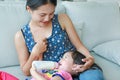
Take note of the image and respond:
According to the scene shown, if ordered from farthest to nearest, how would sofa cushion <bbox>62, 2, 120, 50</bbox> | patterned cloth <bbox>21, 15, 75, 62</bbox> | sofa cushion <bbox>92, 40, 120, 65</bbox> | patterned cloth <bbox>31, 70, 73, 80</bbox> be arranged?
1. sofa cushion <bbox>62, 2, 120, 50</bbox>
2. sofa cushion <bbox>92, 40, 120, 65</bbox>
3. patterned cloth <bbox>21, 15, 75, 62</bbox>
4. patterned cloth <bbox>31, 70, 73, 80</bbox>

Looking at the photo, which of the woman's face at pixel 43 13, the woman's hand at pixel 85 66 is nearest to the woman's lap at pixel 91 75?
the woman's hand at pixel 85 66

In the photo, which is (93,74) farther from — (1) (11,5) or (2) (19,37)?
(1) (11,5)

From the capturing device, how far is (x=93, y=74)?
4.46 ft

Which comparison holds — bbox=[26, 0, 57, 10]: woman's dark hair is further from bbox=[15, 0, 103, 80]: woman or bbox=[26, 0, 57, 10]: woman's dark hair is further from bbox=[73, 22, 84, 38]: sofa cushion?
bbox=[73, 22, 84, 38]: sofa cushion

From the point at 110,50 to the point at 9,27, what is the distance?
0.84 meters

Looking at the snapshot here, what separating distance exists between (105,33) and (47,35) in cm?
71

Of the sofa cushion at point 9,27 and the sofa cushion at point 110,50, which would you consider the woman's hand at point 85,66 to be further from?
the sofa cushion at point 9,27

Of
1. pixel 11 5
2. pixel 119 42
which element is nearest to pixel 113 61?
pixel 119 42

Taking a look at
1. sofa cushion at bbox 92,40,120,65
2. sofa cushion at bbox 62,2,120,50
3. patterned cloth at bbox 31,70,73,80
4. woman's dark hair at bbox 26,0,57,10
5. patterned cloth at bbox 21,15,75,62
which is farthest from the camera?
sofa cushion at bbox 62,2,120,50

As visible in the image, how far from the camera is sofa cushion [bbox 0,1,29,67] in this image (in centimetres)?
166

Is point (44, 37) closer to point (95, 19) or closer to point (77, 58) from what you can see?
point (77, 58)

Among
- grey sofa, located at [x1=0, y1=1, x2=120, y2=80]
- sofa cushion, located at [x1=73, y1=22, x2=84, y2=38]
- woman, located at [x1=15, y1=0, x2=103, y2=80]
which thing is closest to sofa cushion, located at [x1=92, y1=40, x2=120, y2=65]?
grey sofa, located at [x1=0, y1=1, x2=120, y2=80]

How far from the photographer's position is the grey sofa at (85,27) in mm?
1671

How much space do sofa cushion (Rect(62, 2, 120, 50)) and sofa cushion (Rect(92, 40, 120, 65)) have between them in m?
0.08
